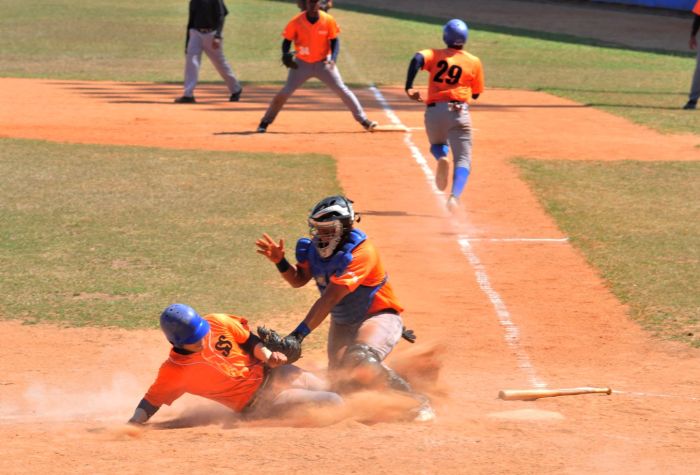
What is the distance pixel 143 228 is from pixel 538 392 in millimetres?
6789

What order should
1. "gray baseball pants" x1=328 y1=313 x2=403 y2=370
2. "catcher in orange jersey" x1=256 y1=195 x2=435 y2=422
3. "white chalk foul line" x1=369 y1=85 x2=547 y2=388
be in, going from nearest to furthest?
"catcher in orange jersey" x1=256 y1=195 x2=435 y2=422 → "gray baseball pants" x1=328 y1=313 x2=403 y2=370 → "white chalk foul line" x1=369 y1=85 x2=547 y2=388

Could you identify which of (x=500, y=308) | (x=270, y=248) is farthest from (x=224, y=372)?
(x=500, y=308)

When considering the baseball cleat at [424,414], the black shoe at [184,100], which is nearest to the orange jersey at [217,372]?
the baseball cleat at [424,414]

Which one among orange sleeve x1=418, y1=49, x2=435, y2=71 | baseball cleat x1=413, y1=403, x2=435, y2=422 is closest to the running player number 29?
orange sleeve x1=418, y1=49, x2=435, y2=71

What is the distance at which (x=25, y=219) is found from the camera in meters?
14.6

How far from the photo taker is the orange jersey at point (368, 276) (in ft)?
27.7

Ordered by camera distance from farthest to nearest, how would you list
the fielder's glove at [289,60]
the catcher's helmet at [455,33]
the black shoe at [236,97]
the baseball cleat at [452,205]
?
1. the black shoe at [236,97]
2. the fielder's glove at [289,60]
3. the baseball cleat at [452,205]
4. the catcher's helmet at [455,33]

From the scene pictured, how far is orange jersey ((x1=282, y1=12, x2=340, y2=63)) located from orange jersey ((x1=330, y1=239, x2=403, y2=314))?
34.4 feet

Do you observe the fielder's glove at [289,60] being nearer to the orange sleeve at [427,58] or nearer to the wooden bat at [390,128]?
the wooden bat at [390,128]

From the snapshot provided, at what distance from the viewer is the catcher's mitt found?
26.5ft

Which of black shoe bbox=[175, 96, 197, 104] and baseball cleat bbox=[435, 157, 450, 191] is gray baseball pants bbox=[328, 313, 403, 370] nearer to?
baseball cleat bbox=[435, 157, 450, 191]

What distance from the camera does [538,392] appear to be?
8.73m

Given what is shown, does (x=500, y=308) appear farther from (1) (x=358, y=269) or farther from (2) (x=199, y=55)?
(2) (x=199, y=55)

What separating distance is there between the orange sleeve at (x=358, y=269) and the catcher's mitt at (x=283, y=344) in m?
0.57
